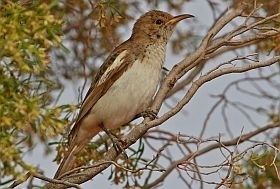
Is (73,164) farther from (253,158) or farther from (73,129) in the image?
(253,158)

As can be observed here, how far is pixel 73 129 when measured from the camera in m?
5.51

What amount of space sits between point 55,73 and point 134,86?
115 cm

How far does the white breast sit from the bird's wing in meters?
0.03

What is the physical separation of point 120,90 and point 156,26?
0.65 m

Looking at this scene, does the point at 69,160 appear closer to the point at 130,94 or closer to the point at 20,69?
the point at 130,94

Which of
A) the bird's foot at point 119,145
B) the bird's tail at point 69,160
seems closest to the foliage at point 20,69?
the bird's foot at point 119,145

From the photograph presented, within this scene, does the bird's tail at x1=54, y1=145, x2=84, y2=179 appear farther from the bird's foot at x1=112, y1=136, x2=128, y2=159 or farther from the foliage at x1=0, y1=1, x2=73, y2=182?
the foliage at x1=0, y1=1, x2=73, y2=182

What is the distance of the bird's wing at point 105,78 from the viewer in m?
5.39

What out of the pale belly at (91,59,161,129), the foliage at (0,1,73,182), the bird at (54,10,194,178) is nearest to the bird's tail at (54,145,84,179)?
the bird at (54,10,194,178)

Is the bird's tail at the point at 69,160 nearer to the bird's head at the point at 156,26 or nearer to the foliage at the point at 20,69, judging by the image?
the bird's head at the point at 156,26

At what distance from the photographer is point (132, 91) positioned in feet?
17.6

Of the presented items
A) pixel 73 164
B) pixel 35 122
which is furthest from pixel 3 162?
pixel 73 164

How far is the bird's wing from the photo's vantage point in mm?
5395

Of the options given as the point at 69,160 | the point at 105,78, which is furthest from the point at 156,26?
the point at 69,160
